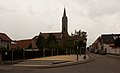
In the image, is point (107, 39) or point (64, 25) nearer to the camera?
point (107, 39)

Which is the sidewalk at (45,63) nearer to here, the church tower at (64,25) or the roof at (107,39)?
the roof at (107,39)

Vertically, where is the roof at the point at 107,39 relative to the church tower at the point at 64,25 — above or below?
below

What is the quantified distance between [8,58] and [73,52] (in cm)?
5342

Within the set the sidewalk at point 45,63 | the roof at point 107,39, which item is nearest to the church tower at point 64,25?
the roof at point 107,39

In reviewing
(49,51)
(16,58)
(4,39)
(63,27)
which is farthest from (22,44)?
(16,58)

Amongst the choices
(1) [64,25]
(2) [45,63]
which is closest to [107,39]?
(1) [64,25]

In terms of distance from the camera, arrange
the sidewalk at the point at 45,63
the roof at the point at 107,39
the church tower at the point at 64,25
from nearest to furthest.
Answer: the sidewalk at the point at 45,63 → the roof at the point at 107,39 → the church tower at the point at 64,25

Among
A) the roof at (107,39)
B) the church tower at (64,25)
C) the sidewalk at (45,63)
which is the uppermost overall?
the church tower at (64,25)

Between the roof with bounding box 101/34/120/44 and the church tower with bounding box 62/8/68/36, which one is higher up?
the church tower with bounding box 62/8/68/36

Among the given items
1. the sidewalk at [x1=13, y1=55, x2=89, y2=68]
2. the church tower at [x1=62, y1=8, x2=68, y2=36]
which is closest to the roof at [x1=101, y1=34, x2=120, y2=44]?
the church tower at [x1=62, y1=8, x2=68, y2=36]

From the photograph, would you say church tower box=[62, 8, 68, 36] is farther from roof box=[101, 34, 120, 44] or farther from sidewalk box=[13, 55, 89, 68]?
sidewalk box=[13, 55, 89, 68]

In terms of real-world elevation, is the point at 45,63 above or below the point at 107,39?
below

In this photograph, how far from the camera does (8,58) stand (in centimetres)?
3625

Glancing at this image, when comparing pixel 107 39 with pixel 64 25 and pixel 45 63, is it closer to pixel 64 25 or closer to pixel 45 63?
pixel 64 25
